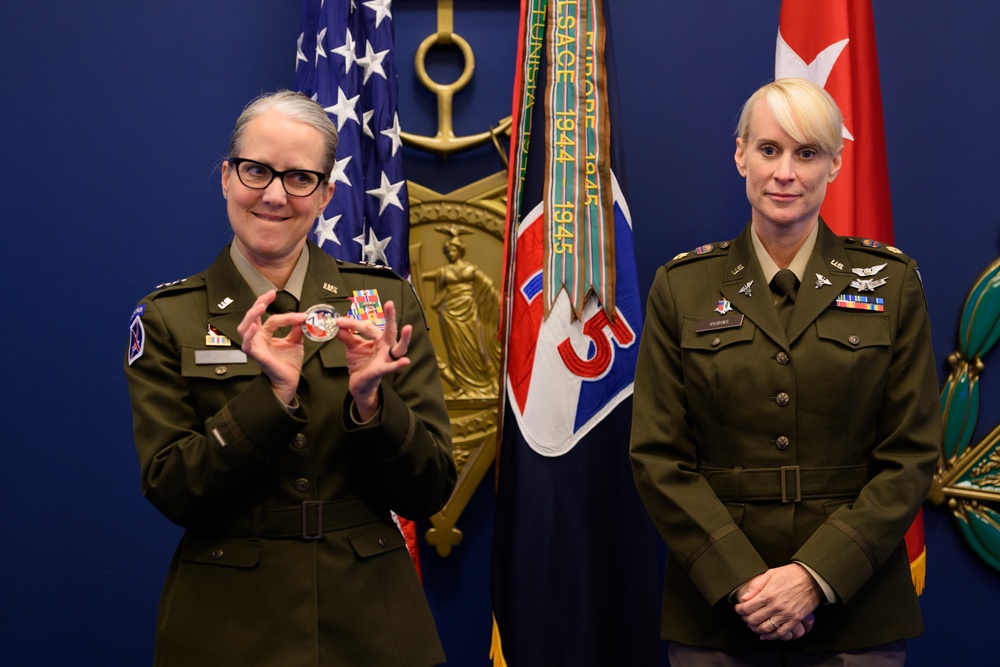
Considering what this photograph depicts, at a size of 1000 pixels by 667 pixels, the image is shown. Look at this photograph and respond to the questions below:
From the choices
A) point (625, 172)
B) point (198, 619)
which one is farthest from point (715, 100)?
point (198, 619)

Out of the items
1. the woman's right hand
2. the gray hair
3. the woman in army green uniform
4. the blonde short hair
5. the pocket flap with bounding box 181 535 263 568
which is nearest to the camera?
the woman's right hand

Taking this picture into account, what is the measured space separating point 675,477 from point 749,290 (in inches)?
14.4

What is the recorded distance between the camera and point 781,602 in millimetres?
1608

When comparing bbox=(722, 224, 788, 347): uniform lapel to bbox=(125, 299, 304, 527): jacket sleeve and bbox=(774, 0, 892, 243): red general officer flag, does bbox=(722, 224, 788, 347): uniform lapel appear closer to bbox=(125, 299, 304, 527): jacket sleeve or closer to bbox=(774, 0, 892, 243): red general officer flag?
bbox=(774, 0, 892, 243): red general officer flag

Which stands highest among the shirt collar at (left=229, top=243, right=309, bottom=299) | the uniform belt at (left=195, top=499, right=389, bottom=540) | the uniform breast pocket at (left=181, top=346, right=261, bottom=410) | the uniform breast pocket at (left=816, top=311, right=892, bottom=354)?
the shirt collar at (left=229, top=243, right=309, bottom=299)

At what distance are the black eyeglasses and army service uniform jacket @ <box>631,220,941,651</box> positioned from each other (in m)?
0.70

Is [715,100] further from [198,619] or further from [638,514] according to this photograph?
[198,619]

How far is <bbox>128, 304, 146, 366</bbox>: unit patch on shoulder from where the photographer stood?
1.47 metres

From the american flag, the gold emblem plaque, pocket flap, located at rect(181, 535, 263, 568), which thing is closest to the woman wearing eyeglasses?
pocket flap, located at rect(181, 535, 263, 568)

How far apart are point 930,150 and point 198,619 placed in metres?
2.40

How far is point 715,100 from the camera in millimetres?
2932

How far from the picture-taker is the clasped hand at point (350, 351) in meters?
1.34

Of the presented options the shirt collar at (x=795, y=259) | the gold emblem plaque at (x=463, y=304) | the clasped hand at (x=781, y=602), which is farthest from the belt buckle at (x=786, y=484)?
the gold emblem plaque at (x=463, y=304)

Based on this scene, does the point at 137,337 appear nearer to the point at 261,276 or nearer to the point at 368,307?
the point at 261,276
